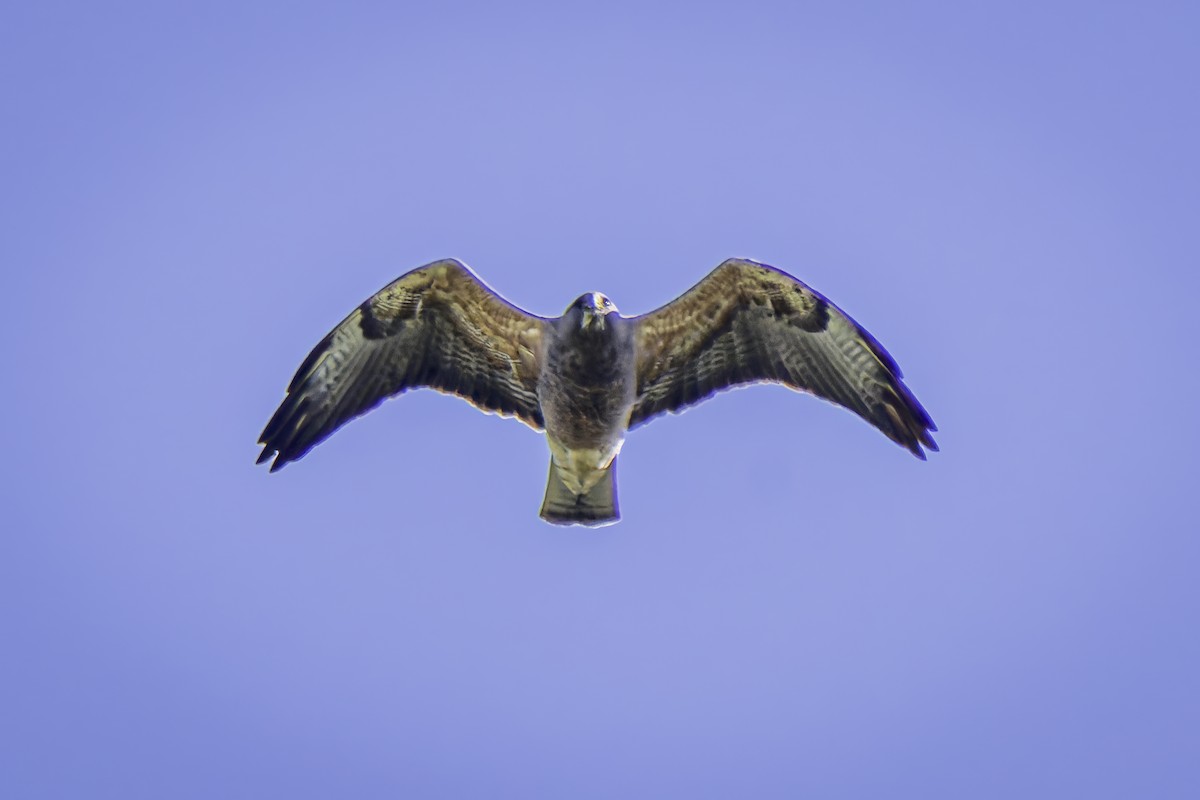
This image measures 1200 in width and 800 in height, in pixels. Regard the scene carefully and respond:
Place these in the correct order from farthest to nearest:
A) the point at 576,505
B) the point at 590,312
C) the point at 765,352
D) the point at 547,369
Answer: the point at 576,505 < the point at 765,352 < the point at 547,369 < the point at 590,312

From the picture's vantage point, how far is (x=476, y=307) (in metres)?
10.9

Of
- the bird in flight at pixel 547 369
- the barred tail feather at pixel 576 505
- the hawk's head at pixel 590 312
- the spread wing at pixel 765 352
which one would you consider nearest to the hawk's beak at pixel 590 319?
the hawk's head at pixel 590 312

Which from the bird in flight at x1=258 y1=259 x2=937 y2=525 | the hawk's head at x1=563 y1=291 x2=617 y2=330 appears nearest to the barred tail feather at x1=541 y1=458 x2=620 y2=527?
the bird in flight at x1=258 y1=259 x2=937 y2=525

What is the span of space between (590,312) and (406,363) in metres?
1.83

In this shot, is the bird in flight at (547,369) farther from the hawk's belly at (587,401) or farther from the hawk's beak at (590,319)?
the hawk's beak at (590,319)

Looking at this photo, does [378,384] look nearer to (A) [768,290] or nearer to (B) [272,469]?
(B) [272,469]

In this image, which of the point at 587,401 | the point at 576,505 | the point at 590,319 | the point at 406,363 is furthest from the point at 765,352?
the point at 406,363

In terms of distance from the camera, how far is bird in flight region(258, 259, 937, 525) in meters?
10.8

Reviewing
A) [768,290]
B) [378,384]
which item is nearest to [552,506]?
[378,384]

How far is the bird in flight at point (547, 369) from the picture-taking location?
35.5 feet

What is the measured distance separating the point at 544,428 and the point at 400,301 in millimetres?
1496

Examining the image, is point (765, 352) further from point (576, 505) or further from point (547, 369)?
point (576, 505)

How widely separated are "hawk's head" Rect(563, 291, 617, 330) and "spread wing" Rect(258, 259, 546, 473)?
73cm

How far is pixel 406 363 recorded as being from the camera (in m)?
11.2
